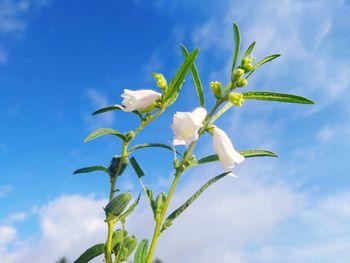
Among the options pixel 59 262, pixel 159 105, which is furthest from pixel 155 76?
A: pixel 59 262

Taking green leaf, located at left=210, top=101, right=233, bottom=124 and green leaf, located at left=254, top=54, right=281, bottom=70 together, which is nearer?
green leaf, located at left=210, top=101, right=233, bottom=124

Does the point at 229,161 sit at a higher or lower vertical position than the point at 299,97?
lower

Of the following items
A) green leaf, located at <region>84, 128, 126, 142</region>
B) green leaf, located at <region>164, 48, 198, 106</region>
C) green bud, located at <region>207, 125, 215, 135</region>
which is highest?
green leaf, located at <region>164, 48, 198, 106</region>

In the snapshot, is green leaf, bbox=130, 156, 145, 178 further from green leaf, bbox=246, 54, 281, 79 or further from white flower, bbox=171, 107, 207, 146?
green leaf, bbox=246, 54, 281, 79

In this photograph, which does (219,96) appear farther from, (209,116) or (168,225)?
(168,225)

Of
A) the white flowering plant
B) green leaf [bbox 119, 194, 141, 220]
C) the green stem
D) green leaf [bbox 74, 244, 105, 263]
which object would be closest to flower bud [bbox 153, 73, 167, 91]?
the white flowering plant

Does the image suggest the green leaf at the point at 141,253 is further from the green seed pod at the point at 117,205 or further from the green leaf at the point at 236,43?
the green leaf at the point at 236,43
